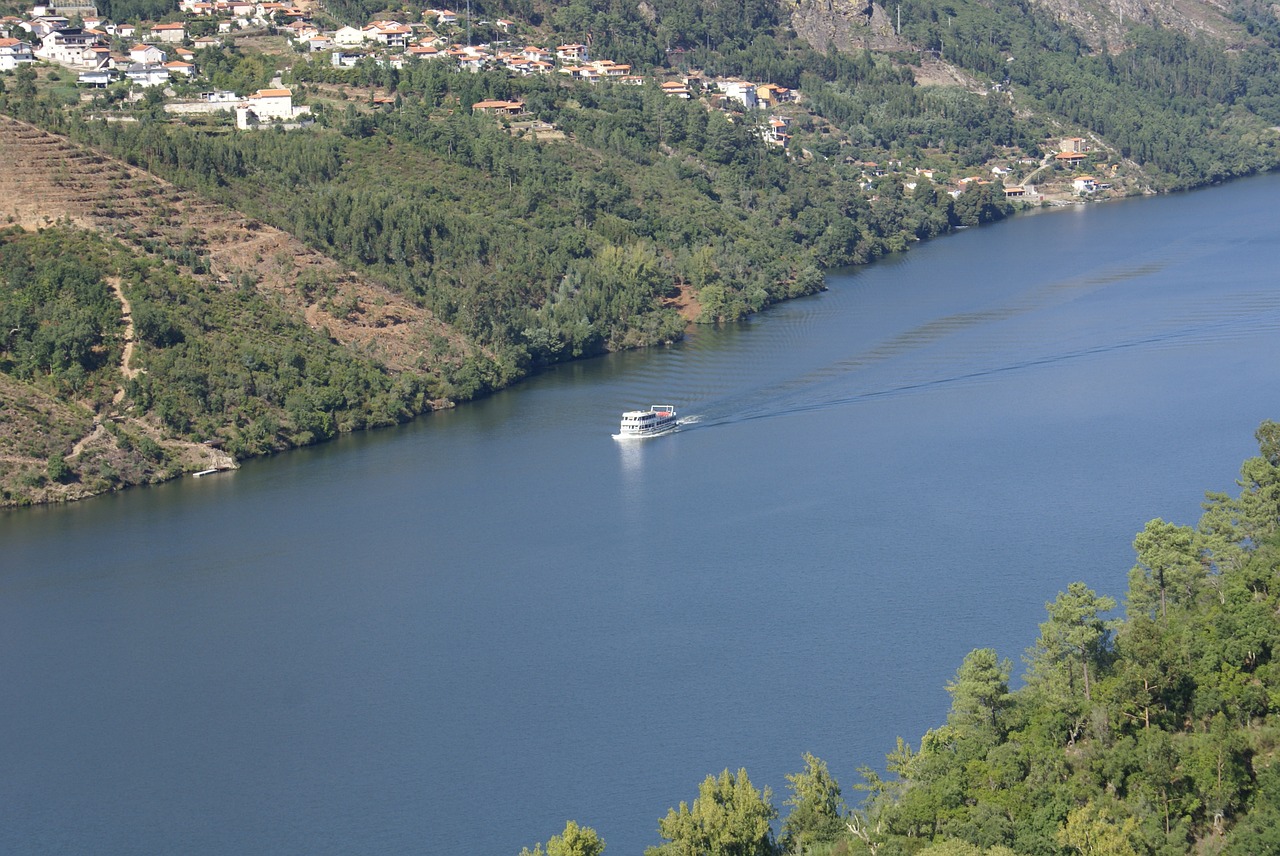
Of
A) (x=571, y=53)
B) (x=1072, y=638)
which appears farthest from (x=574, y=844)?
(x=571, y=53)

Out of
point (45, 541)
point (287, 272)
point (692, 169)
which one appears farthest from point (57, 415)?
point (692, 169)

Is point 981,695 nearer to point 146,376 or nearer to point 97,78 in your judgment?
point 146,376

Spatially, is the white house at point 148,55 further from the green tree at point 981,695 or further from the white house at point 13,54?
the green tree at point 981,695

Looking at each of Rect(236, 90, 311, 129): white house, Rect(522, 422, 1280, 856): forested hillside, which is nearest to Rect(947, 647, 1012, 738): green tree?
Rect(522, 422, 1280, 856): forested hillside

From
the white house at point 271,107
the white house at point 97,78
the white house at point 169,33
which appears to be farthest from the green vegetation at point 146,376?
the white house at point 169,33

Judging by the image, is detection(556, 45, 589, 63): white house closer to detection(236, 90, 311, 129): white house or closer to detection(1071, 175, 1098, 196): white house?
detection(236, 90, 311, 129): white house

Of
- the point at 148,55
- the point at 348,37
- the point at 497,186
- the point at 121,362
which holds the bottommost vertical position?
the point at 121,362

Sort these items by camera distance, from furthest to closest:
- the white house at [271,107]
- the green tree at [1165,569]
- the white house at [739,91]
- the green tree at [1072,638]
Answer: the white house at [739,91] < the white house at [271,107] < the green tree at [1165,569] < the green tree at [1072,638]
